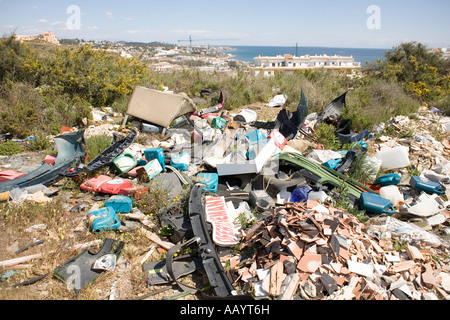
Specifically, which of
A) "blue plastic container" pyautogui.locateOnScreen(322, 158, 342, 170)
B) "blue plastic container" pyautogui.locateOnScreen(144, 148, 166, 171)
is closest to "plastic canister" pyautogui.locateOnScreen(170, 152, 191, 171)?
"blue plastic container" pyautogui.locateOnScreen(144, 148, 166, 171)

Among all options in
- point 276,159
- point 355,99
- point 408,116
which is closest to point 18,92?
point 276,159

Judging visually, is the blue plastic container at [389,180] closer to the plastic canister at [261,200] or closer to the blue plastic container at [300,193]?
the blue plastic container at [300,193]

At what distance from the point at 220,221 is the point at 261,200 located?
2.75 feet

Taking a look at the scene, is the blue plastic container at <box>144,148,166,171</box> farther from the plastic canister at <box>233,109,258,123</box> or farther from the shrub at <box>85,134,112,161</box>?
the plastic canister at <box>233,109,258,123</box>

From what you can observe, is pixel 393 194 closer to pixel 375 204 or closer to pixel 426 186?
pixel 426 186

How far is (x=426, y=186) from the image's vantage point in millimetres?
4684

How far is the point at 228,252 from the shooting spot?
346cm

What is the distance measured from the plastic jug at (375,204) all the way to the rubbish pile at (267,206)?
0.02 metres

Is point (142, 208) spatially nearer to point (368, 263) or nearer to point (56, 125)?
point (368, 263)

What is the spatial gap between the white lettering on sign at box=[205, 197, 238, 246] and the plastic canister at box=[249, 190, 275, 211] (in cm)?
49

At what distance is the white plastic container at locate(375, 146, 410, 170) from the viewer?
18.3 ft

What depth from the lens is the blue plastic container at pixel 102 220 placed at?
369cm

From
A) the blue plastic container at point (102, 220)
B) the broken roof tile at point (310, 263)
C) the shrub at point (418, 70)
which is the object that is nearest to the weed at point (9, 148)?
the blue plastic container at point (102, 220)

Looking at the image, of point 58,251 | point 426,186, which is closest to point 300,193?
point 426,186
